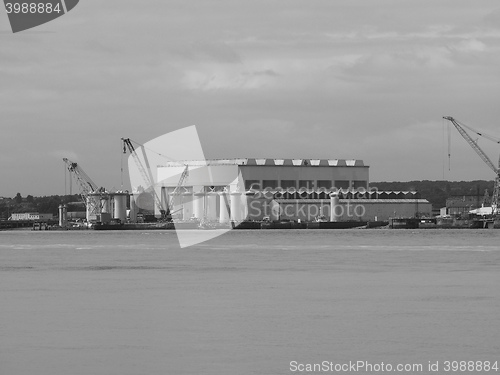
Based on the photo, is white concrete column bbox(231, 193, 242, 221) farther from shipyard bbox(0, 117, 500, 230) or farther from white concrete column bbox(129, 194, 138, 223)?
white concrete column bbox(129, 194, 138, 223)

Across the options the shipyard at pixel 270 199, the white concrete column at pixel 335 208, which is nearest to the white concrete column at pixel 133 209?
the shipyard at pixel 270 199

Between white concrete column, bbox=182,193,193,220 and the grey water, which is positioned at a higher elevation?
white concrete column, bbox=182,193,193,220

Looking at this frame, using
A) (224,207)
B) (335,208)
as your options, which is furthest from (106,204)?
(335,208)

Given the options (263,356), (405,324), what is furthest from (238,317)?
(263,356)

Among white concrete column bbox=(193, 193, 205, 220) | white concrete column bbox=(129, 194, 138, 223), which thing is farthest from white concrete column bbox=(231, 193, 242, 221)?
white concrete column bbox=(129, 194, 138, 223)

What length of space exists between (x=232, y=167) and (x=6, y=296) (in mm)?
146291

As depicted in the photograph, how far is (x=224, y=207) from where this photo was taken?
557ft

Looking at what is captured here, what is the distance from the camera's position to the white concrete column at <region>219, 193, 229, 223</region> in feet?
555

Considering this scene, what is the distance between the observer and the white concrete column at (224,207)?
169250 mm

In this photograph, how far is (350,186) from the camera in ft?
602

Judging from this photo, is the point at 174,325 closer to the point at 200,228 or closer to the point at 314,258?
the point at 314,258

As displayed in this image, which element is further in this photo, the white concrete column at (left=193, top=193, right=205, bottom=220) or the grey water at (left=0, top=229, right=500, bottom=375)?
the white concrete column at (left=193, top=193, right=205, bottom=220)

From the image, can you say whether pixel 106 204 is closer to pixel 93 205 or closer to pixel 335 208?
pixel 93 205

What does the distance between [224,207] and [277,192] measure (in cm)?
1036
